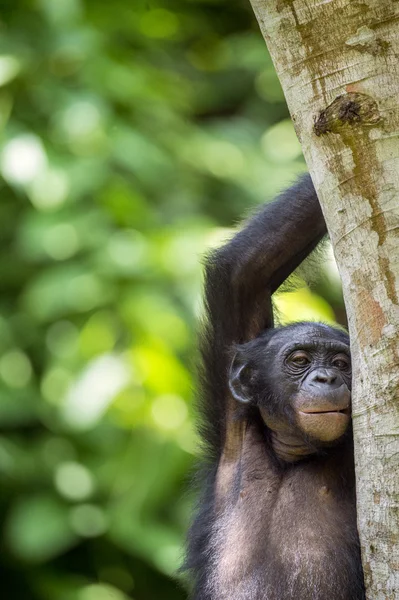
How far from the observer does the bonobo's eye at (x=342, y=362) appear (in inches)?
152

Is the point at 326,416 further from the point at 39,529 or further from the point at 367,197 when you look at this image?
the point at 39,529

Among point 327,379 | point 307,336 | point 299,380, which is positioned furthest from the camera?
point 307,336

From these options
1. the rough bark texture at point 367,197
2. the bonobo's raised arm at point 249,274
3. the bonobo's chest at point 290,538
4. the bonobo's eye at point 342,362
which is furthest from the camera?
the bonobo's raised arm at point 249,274

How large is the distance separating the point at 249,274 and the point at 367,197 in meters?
1.40

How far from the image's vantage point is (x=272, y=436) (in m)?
3.96

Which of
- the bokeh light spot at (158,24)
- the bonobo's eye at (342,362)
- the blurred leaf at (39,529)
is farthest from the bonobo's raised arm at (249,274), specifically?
the bokeh light spot at (158,24)

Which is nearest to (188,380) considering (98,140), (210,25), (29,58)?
(98,140)

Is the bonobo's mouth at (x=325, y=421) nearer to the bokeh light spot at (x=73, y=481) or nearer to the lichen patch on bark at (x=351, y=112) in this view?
the lichen patch on bark at (x=351, y=112)

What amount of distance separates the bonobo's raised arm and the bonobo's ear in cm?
9

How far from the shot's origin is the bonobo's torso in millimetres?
3520

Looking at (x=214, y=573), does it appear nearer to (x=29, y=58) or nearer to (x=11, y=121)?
(x=11, y=121)

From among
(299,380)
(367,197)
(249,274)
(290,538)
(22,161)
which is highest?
(22,161)

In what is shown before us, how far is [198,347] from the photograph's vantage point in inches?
168

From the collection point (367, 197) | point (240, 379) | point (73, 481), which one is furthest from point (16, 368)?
point (367, 197)
